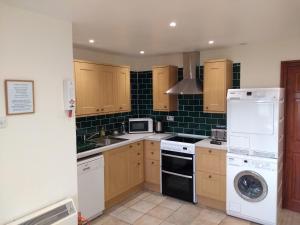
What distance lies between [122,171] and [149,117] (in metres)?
1.35

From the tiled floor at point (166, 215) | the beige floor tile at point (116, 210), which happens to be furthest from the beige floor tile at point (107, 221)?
the beige floor tile at point (116, 210)

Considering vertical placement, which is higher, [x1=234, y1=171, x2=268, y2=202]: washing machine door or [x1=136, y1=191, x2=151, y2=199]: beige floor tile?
[x1=234, y1=171, x2=268, y2=202]: washing machine door

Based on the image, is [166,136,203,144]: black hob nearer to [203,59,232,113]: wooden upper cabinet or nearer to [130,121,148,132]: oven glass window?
[203,59,232,113]: wooden upper cabinet

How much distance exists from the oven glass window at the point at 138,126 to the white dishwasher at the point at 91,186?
1.25 meters

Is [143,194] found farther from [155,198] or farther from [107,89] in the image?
[107,89]

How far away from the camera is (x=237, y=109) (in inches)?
121

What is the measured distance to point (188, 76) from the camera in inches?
156

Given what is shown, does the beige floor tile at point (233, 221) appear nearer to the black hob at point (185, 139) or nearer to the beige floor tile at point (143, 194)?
the black hob at point (185, 139)

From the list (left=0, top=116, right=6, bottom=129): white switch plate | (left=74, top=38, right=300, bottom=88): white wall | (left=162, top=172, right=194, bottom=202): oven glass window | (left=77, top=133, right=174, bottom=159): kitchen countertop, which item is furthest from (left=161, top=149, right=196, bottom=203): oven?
(left=0, top=116, right=6, bottom=129): white switch plate

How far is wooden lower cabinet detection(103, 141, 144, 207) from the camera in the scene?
3.38m

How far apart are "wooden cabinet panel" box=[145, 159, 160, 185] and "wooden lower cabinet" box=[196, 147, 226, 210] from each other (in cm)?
70

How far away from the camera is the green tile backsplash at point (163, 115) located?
12.5 ft

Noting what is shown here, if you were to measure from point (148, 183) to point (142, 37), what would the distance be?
243 cm

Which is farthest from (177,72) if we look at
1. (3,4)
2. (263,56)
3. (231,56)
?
(3,4)
